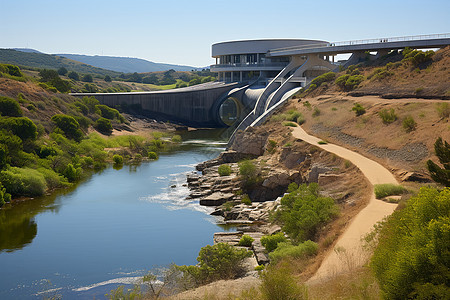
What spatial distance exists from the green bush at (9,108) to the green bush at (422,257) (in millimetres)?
41117

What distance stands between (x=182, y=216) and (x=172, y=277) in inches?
398

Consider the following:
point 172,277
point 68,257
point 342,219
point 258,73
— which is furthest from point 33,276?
point 258,73

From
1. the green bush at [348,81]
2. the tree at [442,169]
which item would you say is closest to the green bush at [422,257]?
the tree at [442,169]

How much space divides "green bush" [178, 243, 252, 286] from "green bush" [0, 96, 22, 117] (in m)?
31.9

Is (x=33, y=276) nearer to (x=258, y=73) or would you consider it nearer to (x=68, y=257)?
(x=68, y=257)

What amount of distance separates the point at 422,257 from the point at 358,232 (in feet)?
24.0

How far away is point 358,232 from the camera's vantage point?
15.9 m

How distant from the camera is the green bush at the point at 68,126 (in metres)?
48.3

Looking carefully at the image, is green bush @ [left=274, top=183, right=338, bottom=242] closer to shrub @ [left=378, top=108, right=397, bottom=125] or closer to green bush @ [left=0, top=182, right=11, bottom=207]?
shrub @ [left=378, top=108, right=397, bottom=125]

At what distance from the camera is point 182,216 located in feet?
91.6

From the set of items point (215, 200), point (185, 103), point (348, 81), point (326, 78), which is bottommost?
point (215, 200)

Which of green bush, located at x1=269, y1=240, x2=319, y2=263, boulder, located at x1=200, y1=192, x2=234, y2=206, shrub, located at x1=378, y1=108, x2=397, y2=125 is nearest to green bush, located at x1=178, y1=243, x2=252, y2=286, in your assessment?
green bush, located at x1=269, y1=240, x2=319, y2=263

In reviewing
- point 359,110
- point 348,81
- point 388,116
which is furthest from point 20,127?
point 348,81

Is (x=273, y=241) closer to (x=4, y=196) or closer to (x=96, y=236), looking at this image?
(x=96, y=236)
